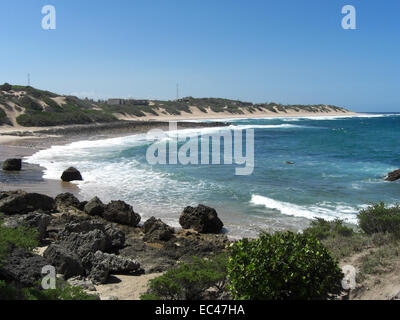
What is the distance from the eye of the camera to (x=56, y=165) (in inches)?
881

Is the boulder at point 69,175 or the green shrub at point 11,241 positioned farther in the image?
the boulder at point 69,175

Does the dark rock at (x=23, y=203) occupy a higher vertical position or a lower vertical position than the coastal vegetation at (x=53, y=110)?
lower

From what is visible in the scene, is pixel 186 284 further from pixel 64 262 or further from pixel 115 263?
pixel 64 262

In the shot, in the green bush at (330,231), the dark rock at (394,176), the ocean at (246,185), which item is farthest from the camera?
the dark rock at (394,176)

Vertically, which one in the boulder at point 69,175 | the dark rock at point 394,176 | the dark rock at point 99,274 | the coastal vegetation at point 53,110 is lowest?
the dark rock at point 99,274

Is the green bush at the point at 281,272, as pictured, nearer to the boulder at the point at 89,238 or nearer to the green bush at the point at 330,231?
the green bush at the point at 330,231

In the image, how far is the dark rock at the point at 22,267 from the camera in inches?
229

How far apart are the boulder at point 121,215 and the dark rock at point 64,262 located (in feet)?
13.9

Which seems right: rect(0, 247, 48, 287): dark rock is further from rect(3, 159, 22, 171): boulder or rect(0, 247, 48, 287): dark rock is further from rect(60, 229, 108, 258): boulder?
rect(3, 159, 22, 171): boulder

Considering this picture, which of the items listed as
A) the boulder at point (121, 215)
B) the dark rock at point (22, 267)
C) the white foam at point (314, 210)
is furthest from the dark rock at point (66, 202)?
the white foam at point (314, 210)

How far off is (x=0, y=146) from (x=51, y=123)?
67.2 feet

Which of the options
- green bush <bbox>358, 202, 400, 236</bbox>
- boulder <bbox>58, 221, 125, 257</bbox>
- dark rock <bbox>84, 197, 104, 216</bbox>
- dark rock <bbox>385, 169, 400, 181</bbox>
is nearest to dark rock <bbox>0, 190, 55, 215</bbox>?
dark rock <bbox>84, 197, 104, 216</bbox>
